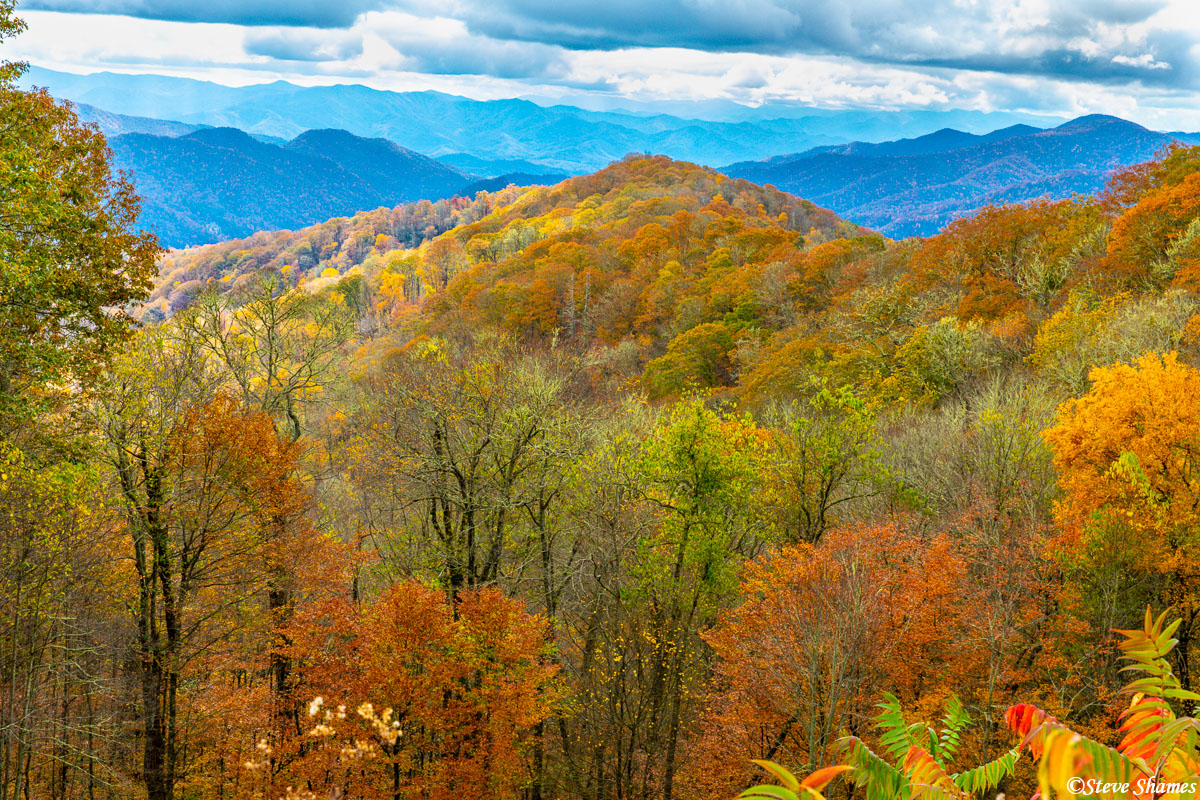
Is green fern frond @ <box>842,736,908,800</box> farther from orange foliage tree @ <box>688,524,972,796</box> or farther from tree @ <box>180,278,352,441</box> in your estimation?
tree @ <box>180,278,352,441</box>

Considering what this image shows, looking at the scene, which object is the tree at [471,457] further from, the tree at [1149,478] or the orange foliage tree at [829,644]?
the tree at [1149,478]

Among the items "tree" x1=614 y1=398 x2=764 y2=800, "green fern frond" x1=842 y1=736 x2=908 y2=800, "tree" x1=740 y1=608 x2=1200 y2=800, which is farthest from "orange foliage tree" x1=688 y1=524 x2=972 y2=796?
"green fern frond" x1=842 y1=736 x2=908 y2=800

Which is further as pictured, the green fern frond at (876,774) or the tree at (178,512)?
the tree at (178,512)

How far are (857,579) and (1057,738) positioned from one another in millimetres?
12314

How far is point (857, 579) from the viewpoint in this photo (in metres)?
14.6

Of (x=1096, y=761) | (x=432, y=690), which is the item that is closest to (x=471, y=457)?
(x=432, y=690)

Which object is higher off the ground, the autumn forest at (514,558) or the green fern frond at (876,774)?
the green fern frond at (876,774)

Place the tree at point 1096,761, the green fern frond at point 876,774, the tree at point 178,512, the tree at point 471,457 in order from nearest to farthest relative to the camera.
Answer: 1. the tree at point 1096,761
2. the green fern frond at point 876,774
3. the tree at point 178,512
4. the tree at point 471,457

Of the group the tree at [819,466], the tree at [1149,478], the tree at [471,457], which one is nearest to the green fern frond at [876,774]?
the tree at [1149,478]

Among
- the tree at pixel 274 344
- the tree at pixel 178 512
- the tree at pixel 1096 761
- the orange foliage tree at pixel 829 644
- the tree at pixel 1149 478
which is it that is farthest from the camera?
the tree at pixel 274 344

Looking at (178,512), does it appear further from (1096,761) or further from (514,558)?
(1096,761)

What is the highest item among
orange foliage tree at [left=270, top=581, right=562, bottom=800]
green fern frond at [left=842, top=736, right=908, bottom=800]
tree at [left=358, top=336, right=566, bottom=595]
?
green fern frond at [left=842, top=736, right=908, bottom=800]

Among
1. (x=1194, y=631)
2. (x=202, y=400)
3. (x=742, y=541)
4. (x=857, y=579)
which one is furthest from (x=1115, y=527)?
(x=202, y=400)

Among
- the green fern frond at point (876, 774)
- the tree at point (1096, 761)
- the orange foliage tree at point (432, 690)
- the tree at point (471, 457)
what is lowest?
the orange foliage tree at point (432, 690)
